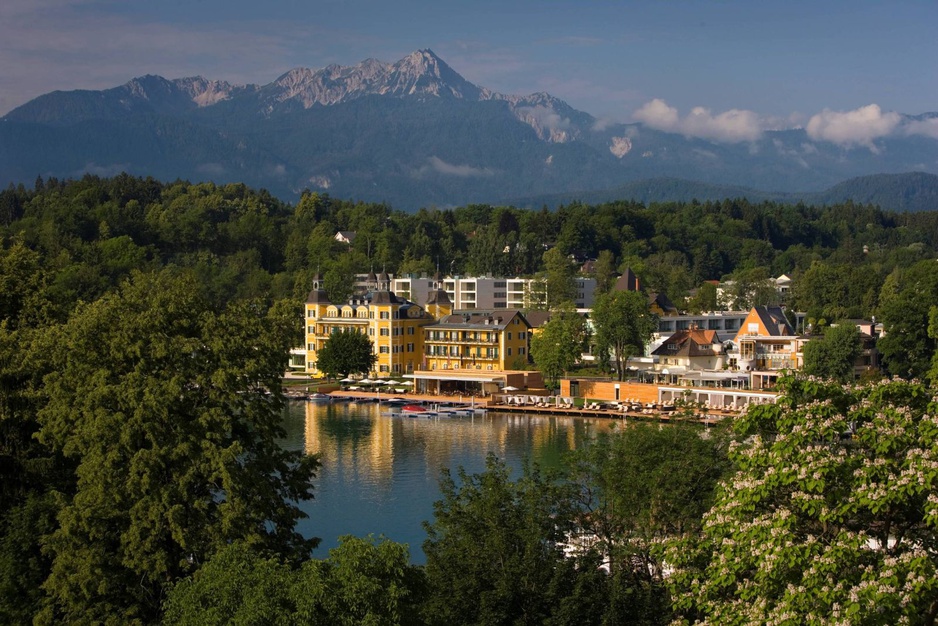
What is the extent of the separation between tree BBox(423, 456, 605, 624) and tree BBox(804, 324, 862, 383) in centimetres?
2135

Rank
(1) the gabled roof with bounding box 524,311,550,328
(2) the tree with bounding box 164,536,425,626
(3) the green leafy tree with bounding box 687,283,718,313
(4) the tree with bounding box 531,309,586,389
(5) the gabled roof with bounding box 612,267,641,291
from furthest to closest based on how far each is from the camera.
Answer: (3) the green leafy tree with bounding box 687,283,718,313 < (5) the gabled roof with bounding box 612,267,641,291 < (1) the gabled roof with bounding box 524,311,550,328 < (4) the tree with bounding box 531,309,586,389 < (2) the tree with bounding box 164,536,425,626

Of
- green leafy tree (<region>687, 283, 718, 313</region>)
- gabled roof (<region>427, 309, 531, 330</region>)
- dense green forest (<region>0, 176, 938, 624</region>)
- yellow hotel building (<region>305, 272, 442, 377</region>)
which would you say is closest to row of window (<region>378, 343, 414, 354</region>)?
yellow hotel building (<region>305, 272, 442, 377</region>)

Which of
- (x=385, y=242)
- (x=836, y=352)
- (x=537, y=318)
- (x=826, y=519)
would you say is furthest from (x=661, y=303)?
(x=826, y=519)

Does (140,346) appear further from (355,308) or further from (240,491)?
(355,308)

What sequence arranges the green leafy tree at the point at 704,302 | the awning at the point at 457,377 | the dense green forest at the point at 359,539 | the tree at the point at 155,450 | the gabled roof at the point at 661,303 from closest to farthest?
the dense green forest at the point at 359,539
the tree at the point at 155,450
the awning at the point at 457,377
the gabled roof at the point at 661,303
the green leafy tree at the point at 704,302

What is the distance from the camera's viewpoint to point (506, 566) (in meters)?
8.84

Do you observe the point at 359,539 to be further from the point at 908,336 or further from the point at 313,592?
the point at 908,336

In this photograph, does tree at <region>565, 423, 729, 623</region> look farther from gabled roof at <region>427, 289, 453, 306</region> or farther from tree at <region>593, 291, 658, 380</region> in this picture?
gabled roof at <region>427, 289, 453, 306</region>

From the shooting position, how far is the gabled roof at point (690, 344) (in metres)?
32.8

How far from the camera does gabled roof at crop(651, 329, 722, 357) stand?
108 feet

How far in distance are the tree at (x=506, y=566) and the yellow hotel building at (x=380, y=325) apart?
84.5 feet

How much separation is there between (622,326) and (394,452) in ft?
38.9

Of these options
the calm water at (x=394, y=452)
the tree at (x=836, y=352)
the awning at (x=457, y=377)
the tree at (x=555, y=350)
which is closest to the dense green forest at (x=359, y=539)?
the calm water at (x=394, y=452)

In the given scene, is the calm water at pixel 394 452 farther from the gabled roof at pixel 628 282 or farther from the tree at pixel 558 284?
the gabled roof at pixel 628 282
